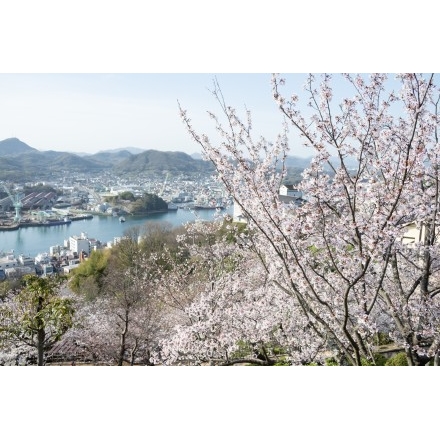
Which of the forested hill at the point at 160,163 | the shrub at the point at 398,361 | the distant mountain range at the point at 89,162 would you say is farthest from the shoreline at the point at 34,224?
the shrub at the point at 398,361

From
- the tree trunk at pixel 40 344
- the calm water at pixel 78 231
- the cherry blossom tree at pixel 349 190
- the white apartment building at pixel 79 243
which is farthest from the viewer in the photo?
the white apartment building at pixel 79 243

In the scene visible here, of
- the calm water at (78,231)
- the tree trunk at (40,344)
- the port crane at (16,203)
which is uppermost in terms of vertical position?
the port crane at (16,203)

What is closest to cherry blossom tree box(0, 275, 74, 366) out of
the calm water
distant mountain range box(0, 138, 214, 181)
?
the calm water

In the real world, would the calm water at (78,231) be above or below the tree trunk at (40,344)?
above

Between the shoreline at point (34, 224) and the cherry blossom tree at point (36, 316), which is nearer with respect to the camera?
the cherry blossom tree at point (36, 316)

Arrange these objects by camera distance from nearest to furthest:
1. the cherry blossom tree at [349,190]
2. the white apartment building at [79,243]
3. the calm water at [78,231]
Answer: the cherry blossom tree at [349,190]
the calm water at [78,231]
the white apartment building at [79,243]

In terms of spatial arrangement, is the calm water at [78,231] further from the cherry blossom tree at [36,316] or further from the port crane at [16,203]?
the cherry blossom tree at [36,316]

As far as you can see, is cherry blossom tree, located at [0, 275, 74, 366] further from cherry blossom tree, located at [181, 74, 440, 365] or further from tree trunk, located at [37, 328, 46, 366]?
cherry blossom tree, located at [181, 74, 440, 365]

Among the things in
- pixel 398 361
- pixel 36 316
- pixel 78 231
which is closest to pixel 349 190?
pixel 398 361
